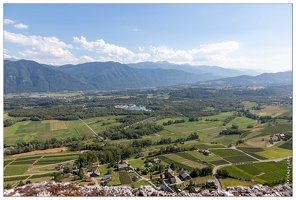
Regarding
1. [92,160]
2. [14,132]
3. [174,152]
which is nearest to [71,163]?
[92,160]

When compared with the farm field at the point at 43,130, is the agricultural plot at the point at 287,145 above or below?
above

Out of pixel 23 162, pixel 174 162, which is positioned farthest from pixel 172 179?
pixel 23 162

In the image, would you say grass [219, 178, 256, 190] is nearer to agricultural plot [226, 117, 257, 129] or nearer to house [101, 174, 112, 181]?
house [101, 174, 112, 181]

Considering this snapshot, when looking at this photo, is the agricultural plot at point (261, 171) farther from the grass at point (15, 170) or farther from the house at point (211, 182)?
the grass at point (15, 170)

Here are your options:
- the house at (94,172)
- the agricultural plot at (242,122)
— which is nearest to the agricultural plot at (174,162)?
the house at (94,172)

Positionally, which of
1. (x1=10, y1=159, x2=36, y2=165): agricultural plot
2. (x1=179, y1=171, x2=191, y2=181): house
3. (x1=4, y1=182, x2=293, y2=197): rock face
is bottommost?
(x1=10, y1=159, x2=36, y2=165): agricultural plot

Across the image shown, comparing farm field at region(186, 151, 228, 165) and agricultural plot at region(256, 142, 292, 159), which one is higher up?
agricultural plot at region(256, 142, 292, 159)

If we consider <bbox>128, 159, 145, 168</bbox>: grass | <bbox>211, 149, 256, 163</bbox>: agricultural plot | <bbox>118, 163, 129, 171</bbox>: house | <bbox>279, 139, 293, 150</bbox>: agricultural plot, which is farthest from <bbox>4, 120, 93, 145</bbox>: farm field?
<bbox>279, 139, 293, 150</bbox>: agricultural plot
